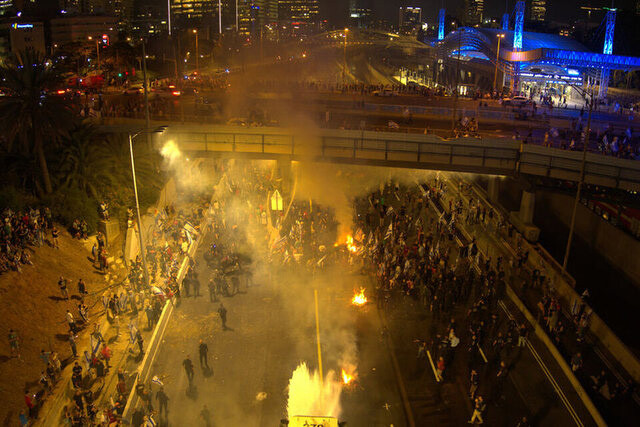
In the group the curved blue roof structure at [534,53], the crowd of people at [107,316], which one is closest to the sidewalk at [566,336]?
the crowd of people at [107,316]

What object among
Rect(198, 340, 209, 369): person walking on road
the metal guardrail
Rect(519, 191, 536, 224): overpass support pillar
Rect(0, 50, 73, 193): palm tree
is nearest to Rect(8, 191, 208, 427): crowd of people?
Rect(198, 340, 209, 369): person walking on road

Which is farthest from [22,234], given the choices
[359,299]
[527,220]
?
[527,220]

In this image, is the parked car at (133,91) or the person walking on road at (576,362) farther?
the parked car at (133,91)

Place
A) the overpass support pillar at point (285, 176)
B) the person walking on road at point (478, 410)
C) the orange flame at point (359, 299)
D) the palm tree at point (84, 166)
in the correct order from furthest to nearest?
the overpass support pillar at point (285, 176) < the palm tree at point (84, 166) < the orange flame at point (359, 299) < the person walking on road at point (478, 410)

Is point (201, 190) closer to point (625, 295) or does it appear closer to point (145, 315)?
point (145, 315)

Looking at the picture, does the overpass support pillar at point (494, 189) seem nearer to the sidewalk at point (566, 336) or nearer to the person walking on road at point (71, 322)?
the sidewalk at point (566, 336)

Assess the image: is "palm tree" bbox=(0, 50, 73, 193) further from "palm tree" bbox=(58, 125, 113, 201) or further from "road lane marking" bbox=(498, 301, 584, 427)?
"road lane marking" bbox=(498, 301, 584, 427)

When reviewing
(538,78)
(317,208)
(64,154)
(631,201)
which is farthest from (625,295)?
(538,78)
